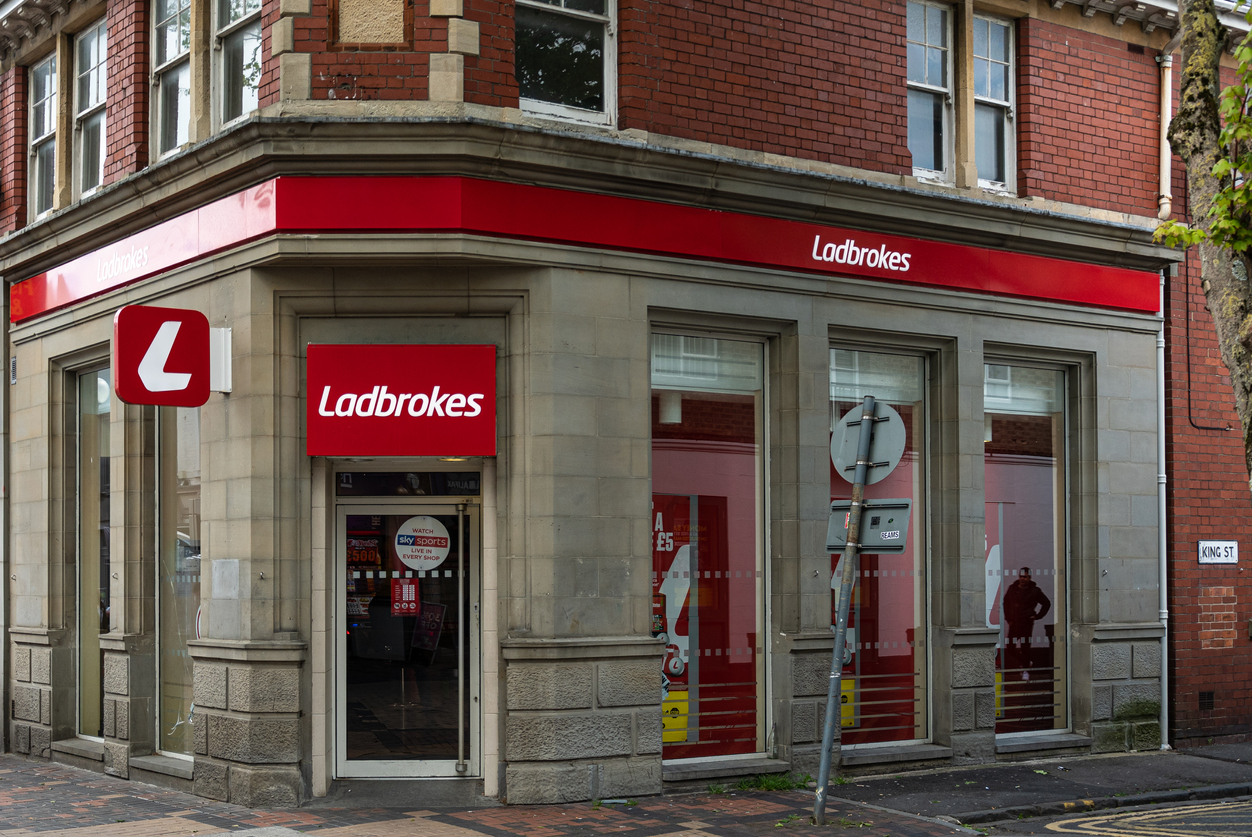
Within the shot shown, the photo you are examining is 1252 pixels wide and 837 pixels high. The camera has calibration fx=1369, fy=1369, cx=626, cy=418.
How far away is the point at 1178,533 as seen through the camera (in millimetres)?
14117

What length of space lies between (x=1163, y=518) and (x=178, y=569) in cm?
970

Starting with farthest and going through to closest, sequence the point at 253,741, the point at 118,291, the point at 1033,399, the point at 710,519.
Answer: the point at 1033,399
the point at 118,291
the point at 710,519
the point at 253,741

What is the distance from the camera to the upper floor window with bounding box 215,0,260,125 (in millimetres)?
11250

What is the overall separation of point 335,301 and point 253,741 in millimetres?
3394

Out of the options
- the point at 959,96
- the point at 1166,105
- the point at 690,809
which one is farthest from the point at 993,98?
the point at 690,809

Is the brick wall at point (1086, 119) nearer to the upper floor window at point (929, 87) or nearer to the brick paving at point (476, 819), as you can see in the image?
the upper floor window at point (929, 87)

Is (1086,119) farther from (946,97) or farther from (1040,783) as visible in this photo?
(1040,783)

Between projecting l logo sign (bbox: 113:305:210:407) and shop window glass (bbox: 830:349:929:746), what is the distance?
17.9ft

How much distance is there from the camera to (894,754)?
12133mm

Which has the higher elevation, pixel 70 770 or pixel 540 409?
pixel 540 409

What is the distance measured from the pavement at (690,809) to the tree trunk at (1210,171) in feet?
10.8

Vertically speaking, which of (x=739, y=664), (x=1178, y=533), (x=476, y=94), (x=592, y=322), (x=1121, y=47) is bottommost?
(x=739, y=664)

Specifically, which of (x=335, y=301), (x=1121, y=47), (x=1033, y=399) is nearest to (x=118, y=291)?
(x=335, y=301)

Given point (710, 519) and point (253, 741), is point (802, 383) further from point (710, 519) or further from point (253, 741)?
point (253, 741)
